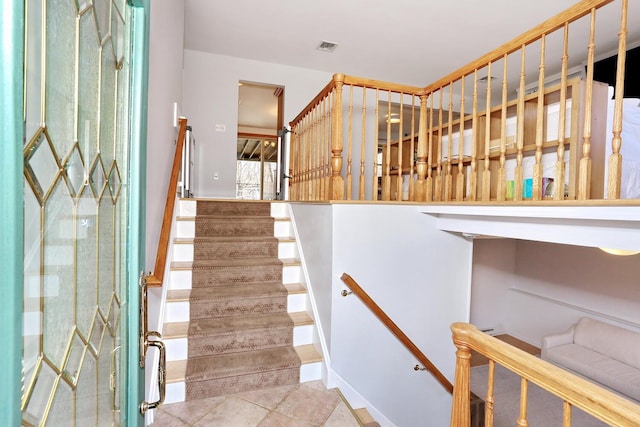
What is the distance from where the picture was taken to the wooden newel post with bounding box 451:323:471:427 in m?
1.33

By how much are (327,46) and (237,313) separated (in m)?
3.87

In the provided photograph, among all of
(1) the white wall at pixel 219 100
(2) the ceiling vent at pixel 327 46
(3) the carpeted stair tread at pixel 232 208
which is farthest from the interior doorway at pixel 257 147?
(3) the carpeted stair tread at pixel 232 208

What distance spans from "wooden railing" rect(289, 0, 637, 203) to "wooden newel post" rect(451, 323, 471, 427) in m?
1.07

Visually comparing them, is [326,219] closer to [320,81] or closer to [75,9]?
[75,9]

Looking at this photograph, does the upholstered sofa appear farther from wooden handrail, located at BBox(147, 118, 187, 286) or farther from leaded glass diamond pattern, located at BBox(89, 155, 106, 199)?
leaded glass diamond pattern, located at BBox(89, 155, 106, 199)

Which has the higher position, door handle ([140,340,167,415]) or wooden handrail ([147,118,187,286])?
wooden handrail ([147,118,187,286])

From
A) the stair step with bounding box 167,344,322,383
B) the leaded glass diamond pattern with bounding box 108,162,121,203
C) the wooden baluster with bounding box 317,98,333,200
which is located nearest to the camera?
the leaded glass diamond pattern with bounding box 108,162,121,203

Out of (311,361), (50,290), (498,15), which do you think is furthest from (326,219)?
(498,15)

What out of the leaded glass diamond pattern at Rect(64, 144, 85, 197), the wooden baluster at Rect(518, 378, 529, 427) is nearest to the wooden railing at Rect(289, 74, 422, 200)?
the wooden baluster at Rect(518, 378, 529, 427)

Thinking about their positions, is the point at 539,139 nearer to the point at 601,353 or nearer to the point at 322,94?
the point at 322,94

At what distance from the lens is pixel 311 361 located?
2.52 m

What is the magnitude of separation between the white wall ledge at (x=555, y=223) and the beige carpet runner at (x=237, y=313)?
62.3 inches

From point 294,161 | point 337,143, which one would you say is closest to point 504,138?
point 337,143

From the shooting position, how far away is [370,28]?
166 inches
